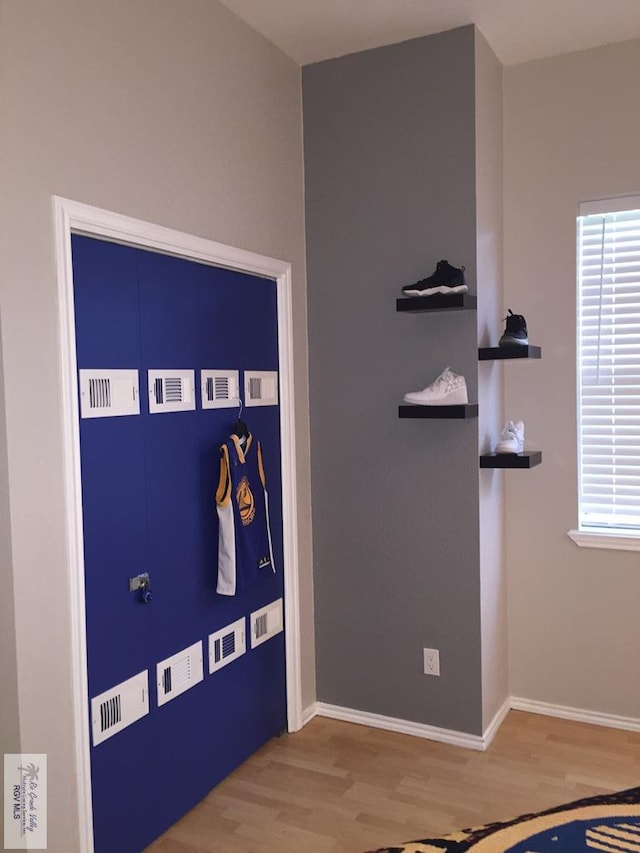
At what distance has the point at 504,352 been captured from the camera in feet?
9.64

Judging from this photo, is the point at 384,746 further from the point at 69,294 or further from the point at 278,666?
the point at 69,294

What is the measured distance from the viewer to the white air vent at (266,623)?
301 centimetres

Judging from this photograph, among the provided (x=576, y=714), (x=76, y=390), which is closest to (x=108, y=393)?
(x=76, y=390)

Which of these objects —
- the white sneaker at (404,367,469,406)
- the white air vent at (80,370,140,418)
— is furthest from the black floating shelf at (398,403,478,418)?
the white air vent at (80,370,140,418)

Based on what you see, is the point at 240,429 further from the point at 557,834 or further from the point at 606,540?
the point at 557,834

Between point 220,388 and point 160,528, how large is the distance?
0.57 metres

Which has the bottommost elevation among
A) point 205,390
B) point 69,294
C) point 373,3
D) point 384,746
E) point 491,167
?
point 384,746

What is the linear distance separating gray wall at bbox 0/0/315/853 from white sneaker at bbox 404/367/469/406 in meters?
0.94

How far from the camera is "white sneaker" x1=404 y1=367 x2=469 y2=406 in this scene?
9.52 feet

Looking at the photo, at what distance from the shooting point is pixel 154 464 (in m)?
2.45

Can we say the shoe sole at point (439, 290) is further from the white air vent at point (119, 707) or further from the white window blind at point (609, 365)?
the white air vent at point (119, 707)

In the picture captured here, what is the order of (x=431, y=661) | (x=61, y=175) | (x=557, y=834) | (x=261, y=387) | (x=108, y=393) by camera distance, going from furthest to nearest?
(x=431, y=661) → (x=261, y=387) → (x=557, y=834) → (x=108, y=393) → (x=61, y=175)

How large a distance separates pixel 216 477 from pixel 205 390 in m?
0.32

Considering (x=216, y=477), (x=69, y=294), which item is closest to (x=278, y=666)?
(x=216, y=477)
